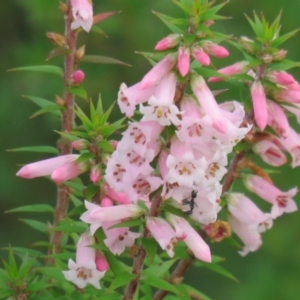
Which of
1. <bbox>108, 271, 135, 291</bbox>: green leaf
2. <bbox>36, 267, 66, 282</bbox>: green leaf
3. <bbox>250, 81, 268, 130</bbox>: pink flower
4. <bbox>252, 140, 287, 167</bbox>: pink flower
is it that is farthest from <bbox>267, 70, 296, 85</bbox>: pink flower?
<bbox>36, 267, 66, 282</bbox>: green leaf

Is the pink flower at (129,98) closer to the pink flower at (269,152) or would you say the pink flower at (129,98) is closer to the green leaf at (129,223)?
the green leaf at (129,223)

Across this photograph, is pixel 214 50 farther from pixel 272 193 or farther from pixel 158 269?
pixel 272 193

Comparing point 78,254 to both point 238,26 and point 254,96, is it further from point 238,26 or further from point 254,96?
point 238,26

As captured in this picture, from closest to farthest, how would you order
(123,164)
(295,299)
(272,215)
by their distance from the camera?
(123,164) → (272,215) → (295,299)

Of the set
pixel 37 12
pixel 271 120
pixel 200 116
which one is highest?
pixel 200 116

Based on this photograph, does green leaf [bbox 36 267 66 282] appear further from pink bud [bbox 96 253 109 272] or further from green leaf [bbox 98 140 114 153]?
green leaf [bbox 98 140 114 153]

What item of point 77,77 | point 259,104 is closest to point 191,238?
point 259,104

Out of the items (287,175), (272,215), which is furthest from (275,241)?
(272,215)
